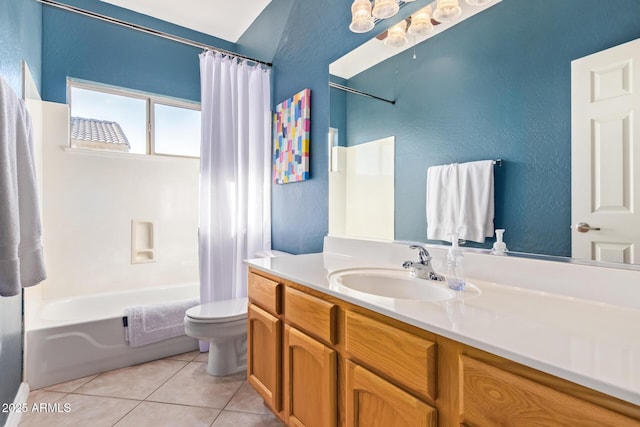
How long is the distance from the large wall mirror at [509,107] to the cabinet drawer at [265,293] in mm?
656

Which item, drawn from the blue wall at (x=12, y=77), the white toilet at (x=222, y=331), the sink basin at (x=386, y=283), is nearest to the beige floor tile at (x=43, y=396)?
the blue wall at (x=12, y=77)

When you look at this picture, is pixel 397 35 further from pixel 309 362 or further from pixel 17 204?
pixel 17 204

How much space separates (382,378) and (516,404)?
1.23 ft

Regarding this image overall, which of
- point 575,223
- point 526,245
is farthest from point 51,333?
point 575,223

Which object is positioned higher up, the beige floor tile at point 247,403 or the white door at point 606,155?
the white door at point 606,155

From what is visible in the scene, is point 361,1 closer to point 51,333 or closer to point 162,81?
point 162,81

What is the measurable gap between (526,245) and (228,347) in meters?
1.84

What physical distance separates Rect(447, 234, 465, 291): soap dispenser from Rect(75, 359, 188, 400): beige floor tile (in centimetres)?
185

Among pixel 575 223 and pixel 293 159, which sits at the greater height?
pixel 293 159

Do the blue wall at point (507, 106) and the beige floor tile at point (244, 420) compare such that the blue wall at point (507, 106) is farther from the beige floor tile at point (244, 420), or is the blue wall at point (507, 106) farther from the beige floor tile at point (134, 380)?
the beige floor tile at point (134, 380)

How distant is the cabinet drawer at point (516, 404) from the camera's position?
1.69ft

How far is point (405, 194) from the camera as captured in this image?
1.53 metres

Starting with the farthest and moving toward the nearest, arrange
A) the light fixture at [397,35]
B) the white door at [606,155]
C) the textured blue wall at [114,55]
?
1. the textured blue wall at [114,55]
2. the light fixture at [397,35]
3. the white door at [606,155]

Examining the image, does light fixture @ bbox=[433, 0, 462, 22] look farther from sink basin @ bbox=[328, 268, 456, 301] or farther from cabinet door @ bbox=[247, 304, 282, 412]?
cabinet door @ bbox=[247, 304, 282, 412]
